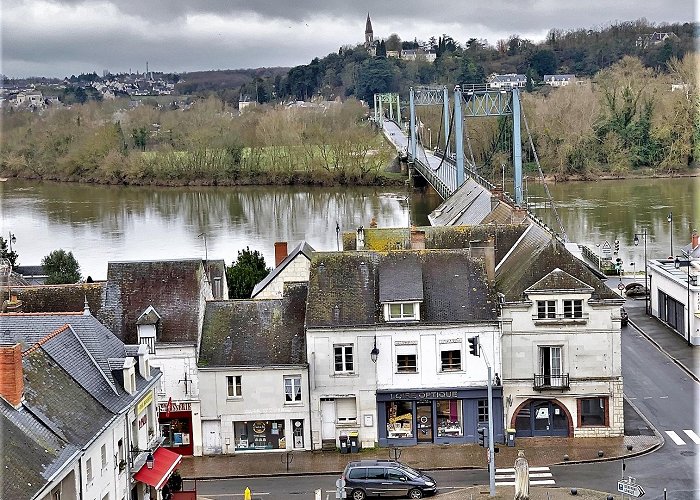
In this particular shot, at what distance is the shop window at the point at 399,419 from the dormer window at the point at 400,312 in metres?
2.12

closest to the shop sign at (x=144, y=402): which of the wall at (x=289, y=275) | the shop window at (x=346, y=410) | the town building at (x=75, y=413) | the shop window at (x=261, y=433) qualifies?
the town building at (x=75, y=413)

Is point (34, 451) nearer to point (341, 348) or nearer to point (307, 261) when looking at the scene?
point (341, 348)

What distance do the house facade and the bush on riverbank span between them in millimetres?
80049

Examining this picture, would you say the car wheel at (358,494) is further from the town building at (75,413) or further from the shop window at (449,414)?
the shop window at (449,414)

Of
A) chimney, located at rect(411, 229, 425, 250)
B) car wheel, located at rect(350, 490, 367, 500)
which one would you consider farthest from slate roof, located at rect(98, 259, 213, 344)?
chimney, located at rect(411, 229, 425, 250)

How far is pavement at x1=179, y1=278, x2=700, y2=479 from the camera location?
26.3 metres

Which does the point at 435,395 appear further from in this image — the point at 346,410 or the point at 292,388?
the point at 292,388

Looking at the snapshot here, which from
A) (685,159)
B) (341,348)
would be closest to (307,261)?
(341,348)

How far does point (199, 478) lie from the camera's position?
26.0 m

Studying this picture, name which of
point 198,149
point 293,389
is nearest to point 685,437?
point 293,389

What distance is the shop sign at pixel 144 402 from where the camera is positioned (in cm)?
2341

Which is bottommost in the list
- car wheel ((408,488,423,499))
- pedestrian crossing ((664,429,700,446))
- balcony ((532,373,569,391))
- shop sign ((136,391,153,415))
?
pedestrian crossing ((664,429,700,446))

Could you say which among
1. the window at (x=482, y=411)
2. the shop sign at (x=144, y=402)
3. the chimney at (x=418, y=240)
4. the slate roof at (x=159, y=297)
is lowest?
the window at (x=482, y=411)

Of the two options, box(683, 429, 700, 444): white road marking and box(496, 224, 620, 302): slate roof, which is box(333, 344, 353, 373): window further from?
box(683, 429, 700, 444): white road marking
